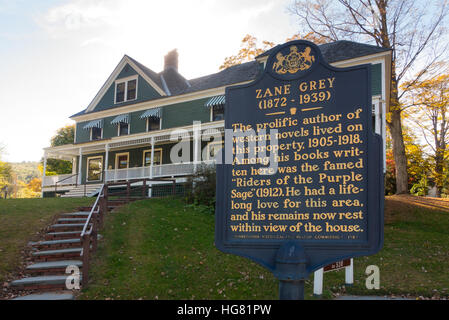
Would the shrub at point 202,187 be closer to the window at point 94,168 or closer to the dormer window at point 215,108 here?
the dormer window at point 215,108

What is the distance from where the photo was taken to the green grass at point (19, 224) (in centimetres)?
966

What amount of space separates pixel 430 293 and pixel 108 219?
10.2 meters

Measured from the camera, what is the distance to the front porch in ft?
72.9

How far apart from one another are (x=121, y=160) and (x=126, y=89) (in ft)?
18.1

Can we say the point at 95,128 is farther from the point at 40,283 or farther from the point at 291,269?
the point at 291,269

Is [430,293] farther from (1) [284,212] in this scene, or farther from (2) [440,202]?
(2) [440,202]

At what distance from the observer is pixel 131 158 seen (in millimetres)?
27438

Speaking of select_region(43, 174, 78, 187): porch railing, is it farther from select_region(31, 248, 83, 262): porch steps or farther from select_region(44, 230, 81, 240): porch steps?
select_region(31, 248, 83, 262): porch steps

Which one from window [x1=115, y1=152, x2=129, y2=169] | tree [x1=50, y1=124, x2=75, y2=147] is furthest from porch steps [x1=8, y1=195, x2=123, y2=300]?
tree [x1=50, y1=124, x2=75, y2=147]

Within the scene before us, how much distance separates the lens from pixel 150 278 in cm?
873

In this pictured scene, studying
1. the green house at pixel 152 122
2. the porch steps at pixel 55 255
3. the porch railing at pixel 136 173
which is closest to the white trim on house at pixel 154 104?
the green house at pixel 152 122

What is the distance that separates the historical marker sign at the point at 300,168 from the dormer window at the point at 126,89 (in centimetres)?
2476

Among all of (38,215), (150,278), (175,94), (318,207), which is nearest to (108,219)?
(38,215)

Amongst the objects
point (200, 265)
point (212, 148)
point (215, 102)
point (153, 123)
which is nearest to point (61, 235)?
point (200, 265)
